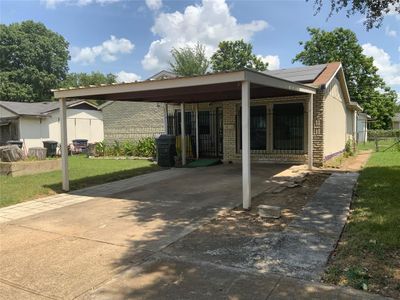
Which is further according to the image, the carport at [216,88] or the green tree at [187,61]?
the green tree at [187,61]

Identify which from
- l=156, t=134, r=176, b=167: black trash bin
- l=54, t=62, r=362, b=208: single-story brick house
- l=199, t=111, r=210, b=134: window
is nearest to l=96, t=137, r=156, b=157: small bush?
l=54, t=62, r=362, b=208: single-story brick house

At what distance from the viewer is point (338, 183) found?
8508 millimetres

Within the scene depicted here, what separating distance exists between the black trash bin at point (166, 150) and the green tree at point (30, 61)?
34.9m

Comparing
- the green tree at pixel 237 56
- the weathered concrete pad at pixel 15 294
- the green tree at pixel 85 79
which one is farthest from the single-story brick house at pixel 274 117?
the green tree at pixel 85 79

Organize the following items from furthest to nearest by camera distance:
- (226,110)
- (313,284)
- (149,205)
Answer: (226,110) → (149,205) → (313,284)

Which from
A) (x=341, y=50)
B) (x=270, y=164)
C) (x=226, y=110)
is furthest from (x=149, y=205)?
(x=341, y=50)

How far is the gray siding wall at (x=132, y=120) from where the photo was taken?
66.3 ft

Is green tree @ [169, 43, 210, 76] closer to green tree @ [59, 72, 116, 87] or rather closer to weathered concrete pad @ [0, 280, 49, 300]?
green tree @ [59, 72, 116, 87]

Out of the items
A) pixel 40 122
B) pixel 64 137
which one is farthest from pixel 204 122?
pixel 40 122

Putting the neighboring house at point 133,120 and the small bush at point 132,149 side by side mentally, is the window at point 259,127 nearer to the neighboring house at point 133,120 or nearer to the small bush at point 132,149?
the small bush at point 132,149

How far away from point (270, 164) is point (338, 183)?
427 cm

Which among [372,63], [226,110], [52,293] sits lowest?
[52,293]

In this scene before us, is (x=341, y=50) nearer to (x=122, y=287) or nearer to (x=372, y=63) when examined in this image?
(x=372, y=63)

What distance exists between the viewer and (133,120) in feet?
69.4
